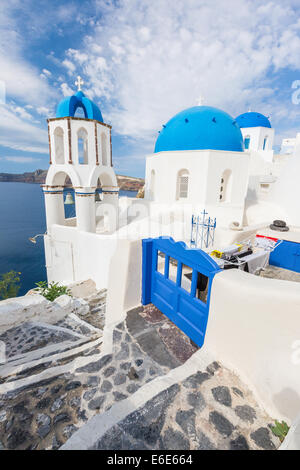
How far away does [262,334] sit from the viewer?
8.94 feet

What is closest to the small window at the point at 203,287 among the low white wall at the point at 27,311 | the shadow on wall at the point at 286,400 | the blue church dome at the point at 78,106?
the shadow on wall at the point at 286,400

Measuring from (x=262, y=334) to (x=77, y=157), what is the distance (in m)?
11.8

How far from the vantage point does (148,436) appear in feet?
7.54

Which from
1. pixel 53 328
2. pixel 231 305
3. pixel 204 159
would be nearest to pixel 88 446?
pixel 231 305

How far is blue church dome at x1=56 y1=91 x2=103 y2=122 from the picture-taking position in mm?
11078

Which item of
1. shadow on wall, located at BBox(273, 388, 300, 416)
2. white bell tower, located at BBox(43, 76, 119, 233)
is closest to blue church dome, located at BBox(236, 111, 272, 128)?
white bell tower, located at BBox(43, 76, 119, 233)

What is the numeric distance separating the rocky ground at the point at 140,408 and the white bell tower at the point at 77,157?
9194 mm

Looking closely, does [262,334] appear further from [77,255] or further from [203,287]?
[77,255]

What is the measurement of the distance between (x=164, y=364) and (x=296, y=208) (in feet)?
42.9

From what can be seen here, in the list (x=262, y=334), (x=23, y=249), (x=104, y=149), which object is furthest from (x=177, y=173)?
(x=23, y=249)

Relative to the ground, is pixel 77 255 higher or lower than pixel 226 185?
lower

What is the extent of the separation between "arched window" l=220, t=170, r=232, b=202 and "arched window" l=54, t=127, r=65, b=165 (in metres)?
9.91

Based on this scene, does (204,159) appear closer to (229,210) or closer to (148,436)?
(229,210)

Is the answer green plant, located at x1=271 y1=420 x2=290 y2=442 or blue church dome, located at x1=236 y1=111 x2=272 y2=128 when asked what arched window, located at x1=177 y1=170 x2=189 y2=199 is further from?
blue church dome, located at x1=236 y1=111 x2=272 y2=128
